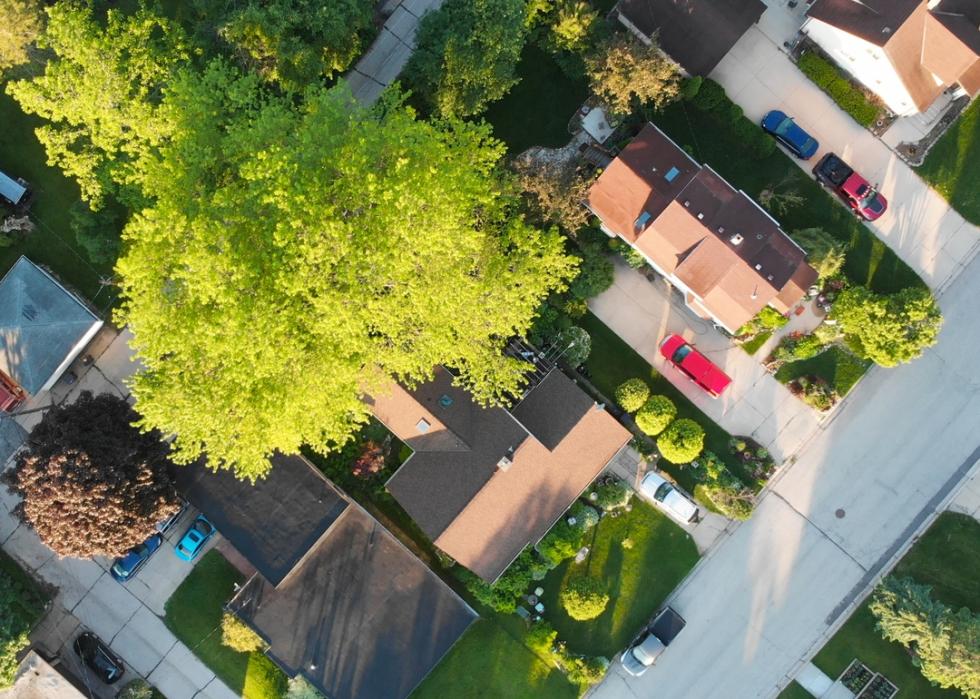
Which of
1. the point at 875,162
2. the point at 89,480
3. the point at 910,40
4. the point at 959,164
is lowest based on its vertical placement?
the point at 89,480

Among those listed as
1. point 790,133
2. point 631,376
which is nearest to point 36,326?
point 631,376

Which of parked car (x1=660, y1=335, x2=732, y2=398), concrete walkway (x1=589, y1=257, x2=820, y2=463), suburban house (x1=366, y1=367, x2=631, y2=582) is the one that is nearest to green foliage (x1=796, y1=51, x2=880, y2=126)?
concrete walkway (x1=589, y1=257, x2=820, y2=463)

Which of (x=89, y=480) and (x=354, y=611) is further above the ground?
(x=354, y=611)

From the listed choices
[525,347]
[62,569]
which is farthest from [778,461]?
[62,569]

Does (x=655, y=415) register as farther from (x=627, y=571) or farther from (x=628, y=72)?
(x=628, y=72)

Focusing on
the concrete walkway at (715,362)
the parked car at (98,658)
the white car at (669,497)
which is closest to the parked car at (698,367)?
the concrete walkway at (715,362)

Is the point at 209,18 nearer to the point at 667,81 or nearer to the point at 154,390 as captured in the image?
the point at 154,390

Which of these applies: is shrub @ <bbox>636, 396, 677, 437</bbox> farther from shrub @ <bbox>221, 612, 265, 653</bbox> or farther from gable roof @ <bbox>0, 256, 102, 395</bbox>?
gable roof @ <bbox>0, 256, 102, 395</bbox>
